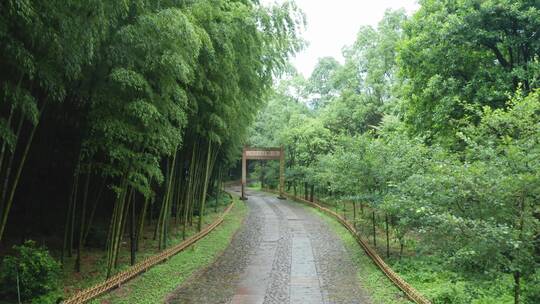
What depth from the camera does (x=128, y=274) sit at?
6.93 m

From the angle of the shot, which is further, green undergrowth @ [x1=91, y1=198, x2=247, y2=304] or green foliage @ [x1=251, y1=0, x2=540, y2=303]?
green undergrowth @ [x1=91, y1=198, x2=247, y2=304]

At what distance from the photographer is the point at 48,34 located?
418 centimetres

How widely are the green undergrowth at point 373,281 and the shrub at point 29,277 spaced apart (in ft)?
14.8

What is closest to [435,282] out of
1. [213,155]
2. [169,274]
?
[169,274]

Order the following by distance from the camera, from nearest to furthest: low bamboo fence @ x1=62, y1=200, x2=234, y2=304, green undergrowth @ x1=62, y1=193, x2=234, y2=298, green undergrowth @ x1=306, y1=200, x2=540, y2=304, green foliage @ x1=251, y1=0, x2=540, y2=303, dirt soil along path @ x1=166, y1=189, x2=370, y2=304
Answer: green foliage @ x1=251, y1=0, x2=540, y2=303, green undergrowth @ x1=306, y1=200, x2=540, y2=304, low bamboo fence @ x1=62, y1=200, x2=234, y2=304, dirt soil along path @ x1=166, y1=189, x2=370, y2=304, green undergrowth @ x1=62, y1=193, x2=234, y2=298

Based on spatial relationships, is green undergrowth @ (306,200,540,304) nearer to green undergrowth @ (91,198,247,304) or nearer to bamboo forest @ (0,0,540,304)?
bamboo forest @ (0,0,540,304)

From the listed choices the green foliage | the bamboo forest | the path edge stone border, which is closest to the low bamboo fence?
the bamboo forest

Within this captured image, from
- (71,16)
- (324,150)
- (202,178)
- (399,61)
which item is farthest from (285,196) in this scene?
(71,16)

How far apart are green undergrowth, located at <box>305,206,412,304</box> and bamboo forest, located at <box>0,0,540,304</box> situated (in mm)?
64

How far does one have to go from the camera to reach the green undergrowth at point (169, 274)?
20.3 feet

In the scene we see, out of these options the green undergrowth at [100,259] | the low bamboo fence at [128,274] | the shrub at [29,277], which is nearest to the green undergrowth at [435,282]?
the low bamboo fence at [128,274]

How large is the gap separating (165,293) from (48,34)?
411 centimetres

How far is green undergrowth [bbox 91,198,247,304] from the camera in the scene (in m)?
6.18

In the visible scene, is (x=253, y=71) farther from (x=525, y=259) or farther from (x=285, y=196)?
(x=285, y=196)
